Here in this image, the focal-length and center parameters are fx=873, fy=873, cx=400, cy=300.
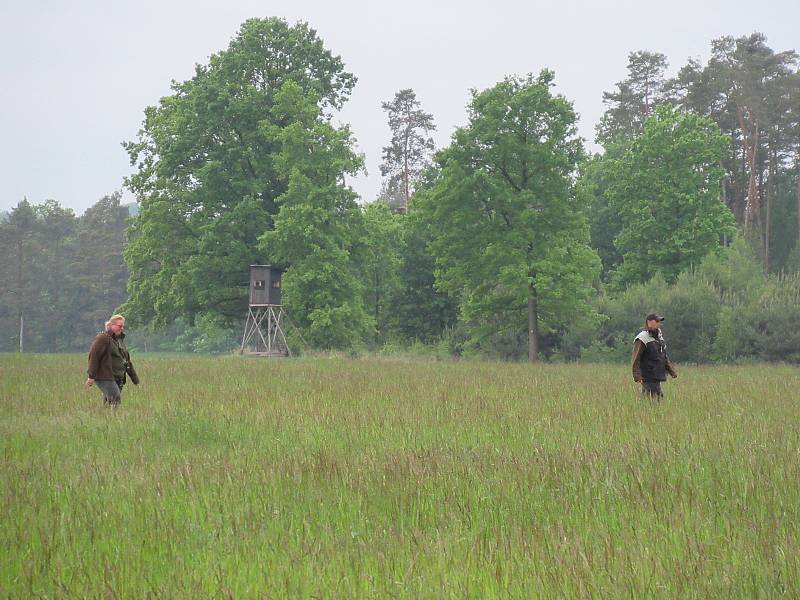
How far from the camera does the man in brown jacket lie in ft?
43.5

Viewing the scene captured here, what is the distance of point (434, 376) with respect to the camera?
2300cm

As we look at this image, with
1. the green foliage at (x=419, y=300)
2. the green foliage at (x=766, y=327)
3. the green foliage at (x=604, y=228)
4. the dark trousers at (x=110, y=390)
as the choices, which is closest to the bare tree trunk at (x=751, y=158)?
the green foliage at (x=604, y=228)

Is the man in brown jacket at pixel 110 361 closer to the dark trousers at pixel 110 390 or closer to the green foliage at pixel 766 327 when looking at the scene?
the dark trousers at pixel 110 390

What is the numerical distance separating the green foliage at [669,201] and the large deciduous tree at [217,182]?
16.7m

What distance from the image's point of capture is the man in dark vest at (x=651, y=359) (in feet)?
45.4

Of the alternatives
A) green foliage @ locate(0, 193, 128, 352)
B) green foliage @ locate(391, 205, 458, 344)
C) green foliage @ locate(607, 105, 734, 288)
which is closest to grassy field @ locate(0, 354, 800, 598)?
green foliage @ locate(607, 105, 734, 288)

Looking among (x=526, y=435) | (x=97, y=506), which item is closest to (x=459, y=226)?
(x=526, y=435)

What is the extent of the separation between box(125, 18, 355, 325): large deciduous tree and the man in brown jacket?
1045 inches

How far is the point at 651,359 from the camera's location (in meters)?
14.3

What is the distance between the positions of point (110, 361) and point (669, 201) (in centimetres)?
3539

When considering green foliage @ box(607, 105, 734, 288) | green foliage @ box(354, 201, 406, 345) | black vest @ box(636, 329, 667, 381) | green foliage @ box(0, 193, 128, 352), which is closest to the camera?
black vest @ box(636, 329, 667, 381)

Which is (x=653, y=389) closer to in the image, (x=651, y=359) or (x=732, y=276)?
(x=651, y=359)

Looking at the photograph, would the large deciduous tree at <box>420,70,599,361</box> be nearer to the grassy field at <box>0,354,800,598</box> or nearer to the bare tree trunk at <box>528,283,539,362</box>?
the bare tree trunk at <box>528,283,539,362</box>

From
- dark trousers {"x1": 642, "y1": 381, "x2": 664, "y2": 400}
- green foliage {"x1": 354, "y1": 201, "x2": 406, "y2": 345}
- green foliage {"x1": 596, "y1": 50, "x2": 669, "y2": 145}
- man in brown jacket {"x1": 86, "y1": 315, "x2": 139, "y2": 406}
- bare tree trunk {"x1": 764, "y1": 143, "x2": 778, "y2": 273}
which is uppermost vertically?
green foliage {"x1": 596, "y1": 50, "x2": 669, "y2": 145}
